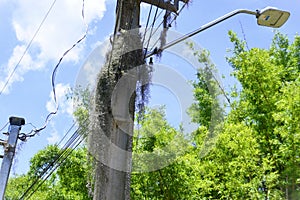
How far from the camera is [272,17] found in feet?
9.92

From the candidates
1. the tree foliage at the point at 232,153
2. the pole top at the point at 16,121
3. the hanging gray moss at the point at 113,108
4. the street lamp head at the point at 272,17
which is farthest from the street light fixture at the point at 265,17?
the tree foliage at the point at 232,153

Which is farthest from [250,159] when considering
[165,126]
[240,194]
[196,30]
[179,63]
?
[196,30]

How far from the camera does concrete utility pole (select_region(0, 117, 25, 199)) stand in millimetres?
3089

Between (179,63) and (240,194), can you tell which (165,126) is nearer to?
(240,194)

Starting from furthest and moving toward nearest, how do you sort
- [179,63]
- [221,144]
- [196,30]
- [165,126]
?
[165,126] → [221,144] → [179,63] → [196,30]

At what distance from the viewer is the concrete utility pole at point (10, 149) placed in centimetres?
309

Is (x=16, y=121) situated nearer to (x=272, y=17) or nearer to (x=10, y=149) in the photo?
(x=10, y=149)

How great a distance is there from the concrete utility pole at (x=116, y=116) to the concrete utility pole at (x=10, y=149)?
715 millimetres

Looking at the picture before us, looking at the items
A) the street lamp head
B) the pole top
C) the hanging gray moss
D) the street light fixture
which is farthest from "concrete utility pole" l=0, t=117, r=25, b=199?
the street lamp head

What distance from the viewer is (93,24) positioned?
14.1 feet

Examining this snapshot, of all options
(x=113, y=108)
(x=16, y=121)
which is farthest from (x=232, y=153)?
(x=16, y=121)

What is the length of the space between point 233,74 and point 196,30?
509cm

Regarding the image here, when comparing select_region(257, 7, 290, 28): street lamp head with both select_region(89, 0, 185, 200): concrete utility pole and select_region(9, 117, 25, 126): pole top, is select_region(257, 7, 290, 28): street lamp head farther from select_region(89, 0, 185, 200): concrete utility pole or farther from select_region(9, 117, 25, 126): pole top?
select_region(9, 117, 25, 126): pole top

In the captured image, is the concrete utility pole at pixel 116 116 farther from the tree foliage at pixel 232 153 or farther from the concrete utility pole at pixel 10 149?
the tree foliage at pixel 232 153
